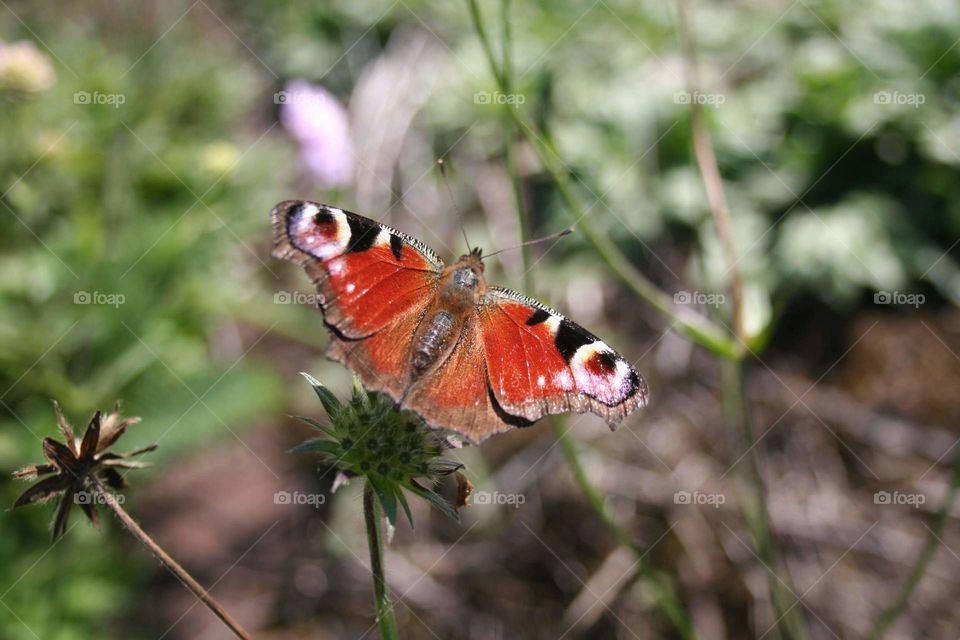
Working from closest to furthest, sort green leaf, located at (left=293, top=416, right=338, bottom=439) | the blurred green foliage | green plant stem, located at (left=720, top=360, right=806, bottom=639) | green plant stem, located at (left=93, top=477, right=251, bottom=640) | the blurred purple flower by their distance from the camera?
1. green plant stem, located at (left=93, top=477, right=251, bottom=640)
2. green leaf, located at (left=293, top=416, right=338, bottom=439)
3. green plant stem, located at (left=720, top=360, right=806, bottom=639)
4. the blurred green foliage
5. the blurred purple flower

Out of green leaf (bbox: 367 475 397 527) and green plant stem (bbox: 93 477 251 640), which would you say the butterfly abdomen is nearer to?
green leaf (bbox: 367 475 397 527)

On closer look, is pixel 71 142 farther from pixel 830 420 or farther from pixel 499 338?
pixel 830 420

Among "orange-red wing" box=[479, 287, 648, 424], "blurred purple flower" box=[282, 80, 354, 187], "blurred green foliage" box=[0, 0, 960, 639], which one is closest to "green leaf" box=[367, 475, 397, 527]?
"orange-red wing" box=[479, 287, 648, 424]

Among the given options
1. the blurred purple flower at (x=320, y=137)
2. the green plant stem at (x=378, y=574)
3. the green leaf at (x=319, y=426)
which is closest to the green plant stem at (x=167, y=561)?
the green plant stem at (x=378, y=574)

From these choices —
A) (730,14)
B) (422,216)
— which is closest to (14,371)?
(422,216)

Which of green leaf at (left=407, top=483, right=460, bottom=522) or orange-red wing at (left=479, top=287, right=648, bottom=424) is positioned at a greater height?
orange-red wing at (left=479, top=287, right=648, bottom=424)

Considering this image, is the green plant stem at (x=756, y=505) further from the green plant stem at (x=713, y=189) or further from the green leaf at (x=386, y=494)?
the green leaf at (x=386, y=494)
